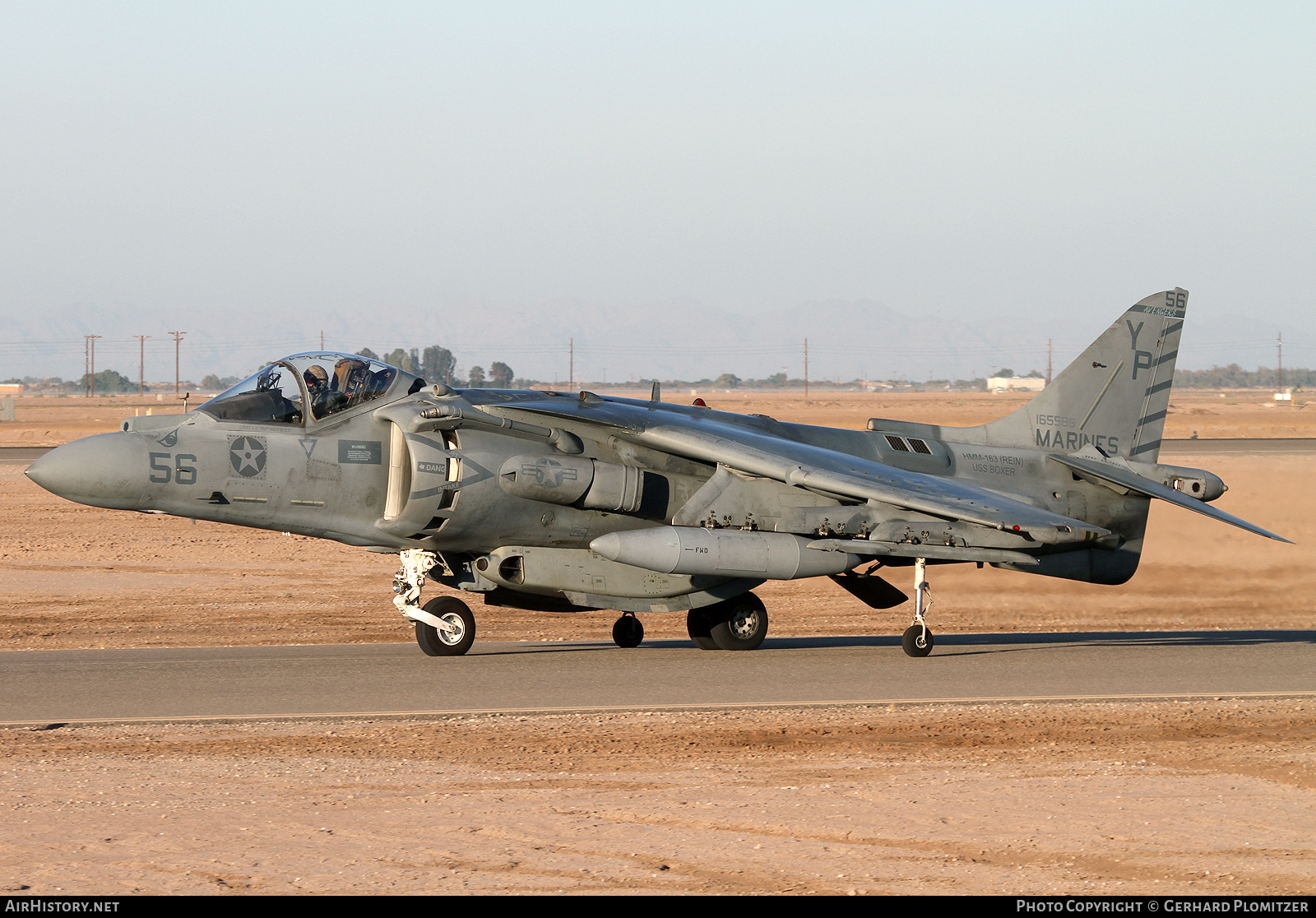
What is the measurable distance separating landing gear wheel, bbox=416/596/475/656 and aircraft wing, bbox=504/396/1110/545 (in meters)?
2.17

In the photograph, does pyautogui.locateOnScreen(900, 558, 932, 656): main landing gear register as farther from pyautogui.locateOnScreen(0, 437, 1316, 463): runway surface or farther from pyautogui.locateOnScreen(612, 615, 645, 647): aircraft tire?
pyautogui.locateOnScreen(0, 437, 1316, 463): runway surface

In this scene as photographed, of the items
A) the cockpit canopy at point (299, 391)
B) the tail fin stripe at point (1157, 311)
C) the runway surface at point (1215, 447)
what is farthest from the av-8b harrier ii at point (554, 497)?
the runway surface at point (1215, 447)

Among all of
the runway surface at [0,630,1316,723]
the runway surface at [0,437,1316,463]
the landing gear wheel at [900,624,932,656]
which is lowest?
the runway surface at [0,630,1316,723]

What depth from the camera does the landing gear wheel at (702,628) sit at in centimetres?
1518

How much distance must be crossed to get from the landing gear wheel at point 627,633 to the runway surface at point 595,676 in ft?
0.42

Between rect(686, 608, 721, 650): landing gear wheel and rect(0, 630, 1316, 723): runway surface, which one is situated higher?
rect(686, 608, 721, 650): landing gear wheel

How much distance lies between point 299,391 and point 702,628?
504cm

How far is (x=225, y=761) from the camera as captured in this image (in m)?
9.12

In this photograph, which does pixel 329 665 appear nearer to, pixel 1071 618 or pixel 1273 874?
pixel 1273 874

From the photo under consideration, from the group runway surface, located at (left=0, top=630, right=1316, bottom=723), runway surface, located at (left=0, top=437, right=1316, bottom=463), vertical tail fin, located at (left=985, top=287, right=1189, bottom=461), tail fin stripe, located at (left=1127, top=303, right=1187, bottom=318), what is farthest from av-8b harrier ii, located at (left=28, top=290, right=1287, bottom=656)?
runway surface, located at (left=0, top=437, right=1316, bottom=463)

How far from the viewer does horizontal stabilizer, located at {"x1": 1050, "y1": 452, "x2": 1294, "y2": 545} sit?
1473cm

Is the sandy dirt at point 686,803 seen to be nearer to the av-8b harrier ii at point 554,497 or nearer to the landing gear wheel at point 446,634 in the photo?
the av-8b harrier ii at point 554,497

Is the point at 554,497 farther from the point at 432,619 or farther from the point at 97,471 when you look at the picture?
the point at 97,471

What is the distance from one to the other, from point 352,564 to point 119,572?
4.00 m
